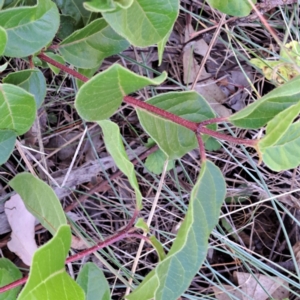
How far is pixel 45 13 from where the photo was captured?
857 millimetres

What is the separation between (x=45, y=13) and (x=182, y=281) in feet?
1.92

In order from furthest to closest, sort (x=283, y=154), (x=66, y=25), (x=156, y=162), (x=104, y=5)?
1. (x=156, y=162)
2. (x=66, y=25)
3. (x=283, y=154)
4. (x=104, y=5)

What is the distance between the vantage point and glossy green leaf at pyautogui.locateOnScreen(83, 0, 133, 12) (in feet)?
2.25

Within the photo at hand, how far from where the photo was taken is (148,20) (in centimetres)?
79

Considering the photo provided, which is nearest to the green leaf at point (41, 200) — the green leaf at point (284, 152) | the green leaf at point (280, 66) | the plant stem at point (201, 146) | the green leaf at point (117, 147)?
the green leaf at point (117, 147)

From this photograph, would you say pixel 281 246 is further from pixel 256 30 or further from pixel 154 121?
pixel 154 121

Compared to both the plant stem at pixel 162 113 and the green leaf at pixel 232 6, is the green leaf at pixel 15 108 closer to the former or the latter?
the plant stem at pixel 162 113

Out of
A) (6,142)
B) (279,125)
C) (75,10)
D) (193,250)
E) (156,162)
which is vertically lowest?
(156,162)

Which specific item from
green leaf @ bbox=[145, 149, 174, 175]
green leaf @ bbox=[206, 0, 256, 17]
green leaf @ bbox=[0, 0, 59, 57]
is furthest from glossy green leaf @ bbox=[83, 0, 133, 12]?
green leaf @ bbox=[145, 149, 174, 175]

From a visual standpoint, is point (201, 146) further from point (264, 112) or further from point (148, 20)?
point (148, 20)

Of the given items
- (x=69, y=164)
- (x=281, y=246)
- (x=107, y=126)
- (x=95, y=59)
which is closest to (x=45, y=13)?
(x=95, y=59)

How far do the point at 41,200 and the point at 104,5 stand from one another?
47 cm

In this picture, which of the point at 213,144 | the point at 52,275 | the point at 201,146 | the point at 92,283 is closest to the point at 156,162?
the point at 213,144

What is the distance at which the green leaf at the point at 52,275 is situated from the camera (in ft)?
2.23
